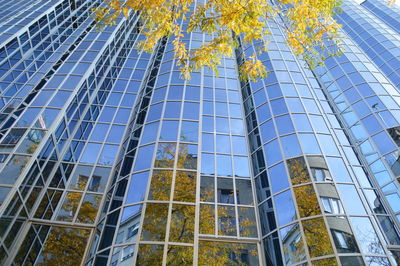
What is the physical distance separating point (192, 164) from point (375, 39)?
24.6 m

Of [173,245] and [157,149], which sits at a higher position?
[157,149]

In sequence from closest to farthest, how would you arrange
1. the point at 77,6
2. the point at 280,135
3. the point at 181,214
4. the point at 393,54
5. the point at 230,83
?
1. the point at 181,214
2. the point at 280,135
3. the point at 230,83
4. the point at 393,54
5. the point at 77,6

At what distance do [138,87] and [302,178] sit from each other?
41.6 feet

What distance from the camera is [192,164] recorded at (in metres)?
13.4

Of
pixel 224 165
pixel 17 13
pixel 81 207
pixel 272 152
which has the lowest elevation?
pixel 81 207

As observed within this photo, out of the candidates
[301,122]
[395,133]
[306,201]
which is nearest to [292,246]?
[306,201]

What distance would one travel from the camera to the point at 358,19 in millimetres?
32875

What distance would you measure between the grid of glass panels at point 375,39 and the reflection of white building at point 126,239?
21449mm

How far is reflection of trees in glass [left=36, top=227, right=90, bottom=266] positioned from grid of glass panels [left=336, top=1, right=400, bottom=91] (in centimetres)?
2329

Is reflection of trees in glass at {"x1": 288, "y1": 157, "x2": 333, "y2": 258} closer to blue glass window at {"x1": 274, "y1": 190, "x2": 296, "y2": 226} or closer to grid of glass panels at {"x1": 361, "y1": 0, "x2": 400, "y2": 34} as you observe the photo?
blue glass window at {"x1": 274, "y1": 190, "x2": 296, "y2": 226}

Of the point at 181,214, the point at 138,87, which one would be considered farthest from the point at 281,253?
the point at 138,87

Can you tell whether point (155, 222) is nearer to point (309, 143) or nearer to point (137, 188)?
point (137, 188)

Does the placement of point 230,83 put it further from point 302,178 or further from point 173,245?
point 173,245

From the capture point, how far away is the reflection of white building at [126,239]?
10211mm
